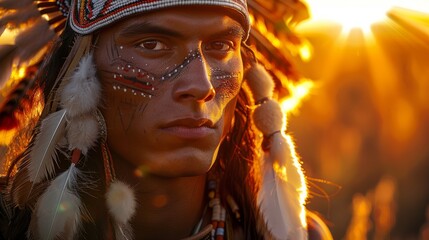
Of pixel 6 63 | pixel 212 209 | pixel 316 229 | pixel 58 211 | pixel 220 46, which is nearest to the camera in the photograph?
pixel 58 211

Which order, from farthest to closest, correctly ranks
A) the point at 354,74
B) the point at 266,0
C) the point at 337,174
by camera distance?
the point at 354,74, the point at 337,174, the point at 266,0

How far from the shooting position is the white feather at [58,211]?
9.52 ft

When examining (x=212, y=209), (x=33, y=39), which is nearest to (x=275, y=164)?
(x=212, y=209)

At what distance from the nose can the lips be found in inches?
3.1

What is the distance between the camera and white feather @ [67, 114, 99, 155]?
299 centimetres

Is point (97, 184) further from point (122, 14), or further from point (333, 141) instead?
point (333, 141)

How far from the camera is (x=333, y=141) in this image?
903cm

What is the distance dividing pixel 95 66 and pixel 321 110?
725cm

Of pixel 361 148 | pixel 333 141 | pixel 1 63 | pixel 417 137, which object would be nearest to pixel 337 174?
pixel 333 141

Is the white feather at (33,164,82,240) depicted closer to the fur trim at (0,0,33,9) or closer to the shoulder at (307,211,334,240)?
the fur trim at (0,0,33,9)

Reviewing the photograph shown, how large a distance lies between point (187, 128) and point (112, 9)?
531 mm

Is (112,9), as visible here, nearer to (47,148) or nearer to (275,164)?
(47,148)

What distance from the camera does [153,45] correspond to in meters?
2.99

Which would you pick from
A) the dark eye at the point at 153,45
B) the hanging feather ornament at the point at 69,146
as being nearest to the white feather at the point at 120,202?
the hanging feather ornament at the point at 69,146
